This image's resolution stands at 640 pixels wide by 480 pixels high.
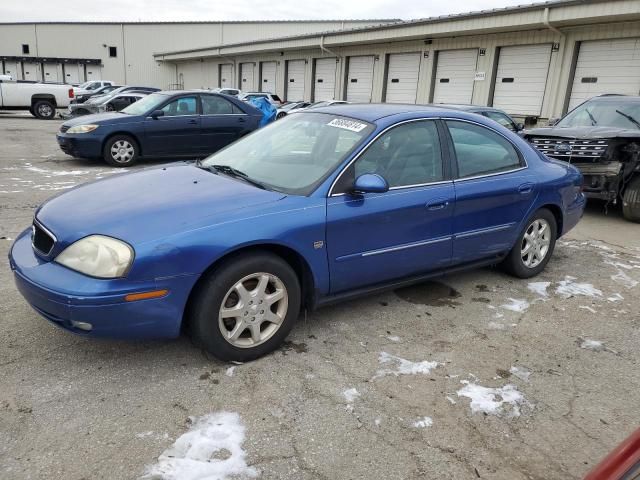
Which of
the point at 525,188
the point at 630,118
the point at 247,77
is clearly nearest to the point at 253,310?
the point at 525,188

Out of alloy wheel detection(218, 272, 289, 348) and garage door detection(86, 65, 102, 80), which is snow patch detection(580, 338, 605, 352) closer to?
alloy wheel detection(218, 272, 289, 348)

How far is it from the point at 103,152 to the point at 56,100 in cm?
1632

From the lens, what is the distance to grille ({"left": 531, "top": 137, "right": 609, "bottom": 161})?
6.93 metres

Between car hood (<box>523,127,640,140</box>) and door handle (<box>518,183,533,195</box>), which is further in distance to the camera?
car hood (<box>523,127,640,140</box>)

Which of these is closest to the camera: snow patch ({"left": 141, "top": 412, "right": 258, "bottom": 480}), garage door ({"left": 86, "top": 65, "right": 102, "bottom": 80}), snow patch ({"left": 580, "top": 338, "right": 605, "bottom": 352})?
snow patch ({"left": 141, "top": 412, "right": 258, "bottom": 480})

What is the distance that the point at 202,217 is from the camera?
2951mm

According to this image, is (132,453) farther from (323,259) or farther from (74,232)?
(323,259)

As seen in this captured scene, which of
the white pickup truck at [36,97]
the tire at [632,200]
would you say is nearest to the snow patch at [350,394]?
the tire at [632,200]

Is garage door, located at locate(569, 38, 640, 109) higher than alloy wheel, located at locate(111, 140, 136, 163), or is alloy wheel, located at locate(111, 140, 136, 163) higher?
garage door, located at locate(569, 38, 640, 109)

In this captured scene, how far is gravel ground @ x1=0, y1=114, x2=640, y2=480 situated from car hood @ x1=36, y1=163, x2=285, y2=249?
804 mm

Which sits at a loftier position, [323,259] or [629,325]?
[323,259]

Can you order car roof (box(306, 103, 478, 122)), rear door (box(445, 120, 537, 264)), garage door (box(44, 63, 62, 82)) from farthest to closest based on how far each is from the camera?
garage door (box(44, 63, 62, 82)) → rear door (box(445, 120, 537, 264)) → car roof (box(306, 103, 478, 122))

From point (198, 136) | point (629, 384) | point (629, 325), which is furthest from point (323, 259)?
point (198, 136)

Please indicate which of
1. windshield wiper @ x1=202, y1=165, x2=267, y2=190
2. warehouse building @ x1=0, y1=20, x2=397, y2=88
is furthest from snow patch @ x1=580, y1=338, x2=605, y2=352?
warehouse building @ x1=0, y1=20, x2=397, y2=88
